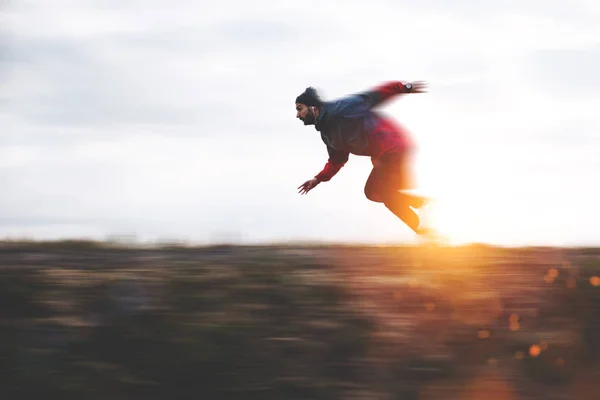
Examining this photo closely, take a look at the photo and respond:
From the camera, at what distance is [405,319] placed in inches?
213

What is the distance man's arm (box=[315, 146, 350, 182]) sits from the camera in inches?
362

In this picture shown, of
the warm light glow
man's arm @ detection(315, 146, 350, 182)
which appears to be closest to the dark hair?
man's arm @ detection(315, 146, 350, 182)

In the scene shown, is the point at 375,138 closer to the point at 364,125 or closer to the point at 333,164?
the point at 364,125

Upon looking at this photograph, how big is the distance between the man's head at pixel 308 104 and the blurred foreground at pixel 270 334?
3.42m

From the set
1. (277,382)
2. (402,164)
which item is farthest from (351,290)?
(402,164)

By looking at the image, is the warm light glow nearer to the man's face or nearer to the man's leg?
the man's leg

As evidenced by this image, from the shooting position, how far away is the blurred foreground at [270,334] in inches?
207

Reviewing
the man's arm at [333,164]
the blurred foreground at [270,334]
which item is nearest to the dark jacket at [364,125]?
the man's arm at [333,164]

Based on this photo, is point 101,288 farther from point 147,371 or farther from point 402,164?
point 402,164

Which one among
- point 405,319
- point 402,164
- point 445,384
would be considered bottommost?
point 445,384

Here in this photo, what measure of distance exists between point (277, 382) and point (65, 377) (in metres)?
1.25

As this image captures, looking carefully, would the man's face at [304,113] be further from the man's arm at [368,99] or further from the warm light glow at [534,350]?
the warm light glow at [534,350]

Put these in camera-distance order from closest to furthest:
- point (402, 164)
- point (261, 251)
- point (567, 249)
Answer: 1. point (261, 251)
2. point (567, 249)
3. point (402, 164)

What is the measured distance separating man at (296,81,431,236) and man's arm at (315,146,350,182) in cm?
1
